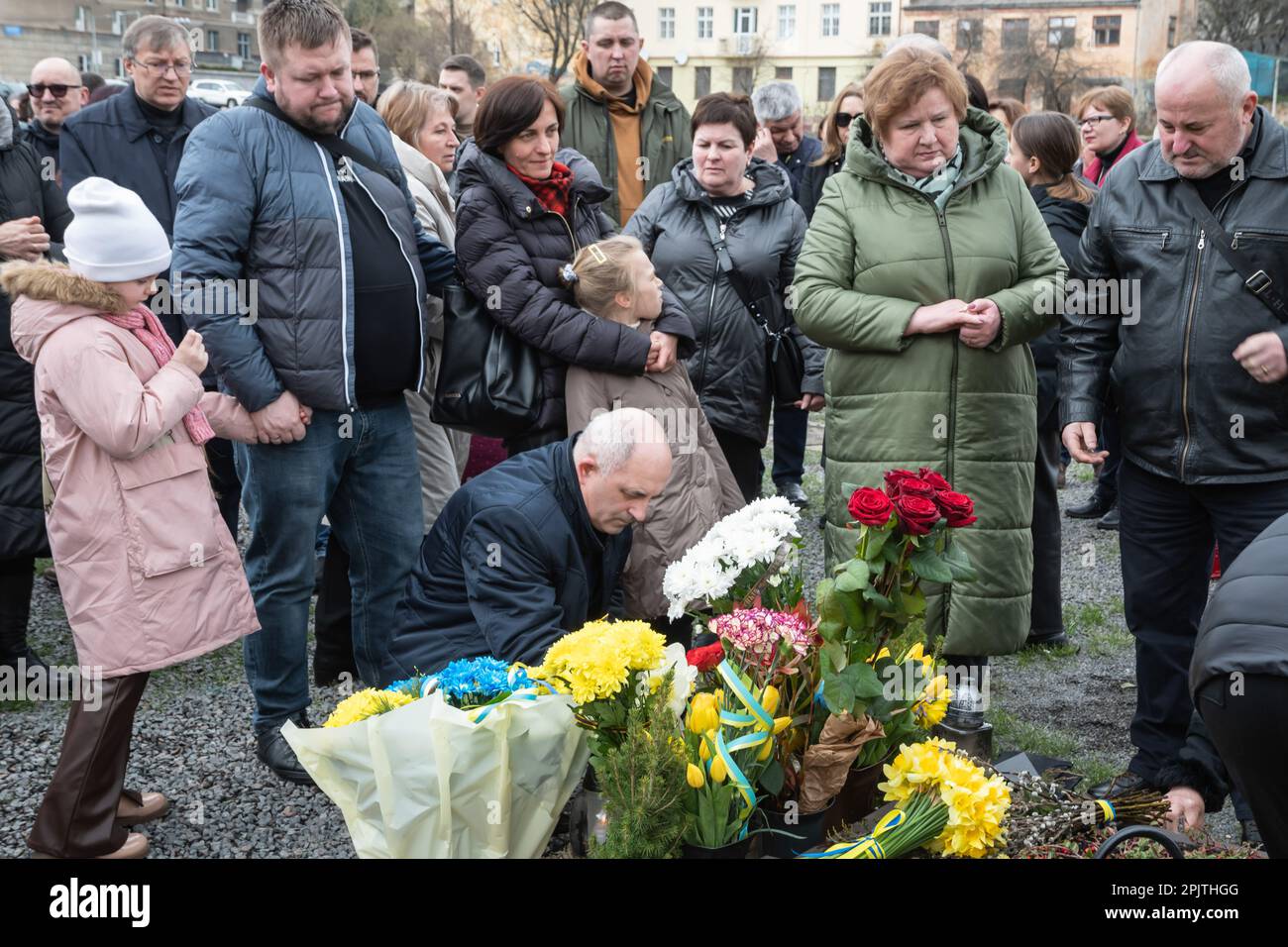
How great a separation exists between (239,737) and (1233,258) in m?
3.40

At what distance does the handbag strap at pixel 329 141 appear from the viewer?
11.8 feet

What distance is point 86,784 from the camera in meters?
3.13

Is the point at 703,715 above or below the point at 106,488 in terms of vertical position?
below

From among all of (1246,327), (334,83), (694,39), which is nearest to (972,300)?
(1246,327)

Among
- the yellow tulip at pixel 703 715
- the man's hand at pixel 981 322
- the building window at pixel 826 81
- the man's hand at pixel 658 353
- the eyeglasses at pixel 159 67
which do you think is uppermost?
the building window at pixel 826 81

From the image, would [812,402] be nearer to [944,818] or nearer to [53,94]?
[944,818]

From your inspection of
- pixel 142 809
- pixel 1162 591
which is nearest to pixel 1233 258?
pixel 1162 591

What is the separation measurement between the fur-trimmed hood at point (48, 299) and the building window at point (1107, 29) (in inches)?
2395

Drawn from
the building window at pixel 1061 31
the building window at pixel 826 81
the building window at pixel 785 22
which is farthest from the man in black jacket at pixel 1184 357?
the building window at pixel 785 22

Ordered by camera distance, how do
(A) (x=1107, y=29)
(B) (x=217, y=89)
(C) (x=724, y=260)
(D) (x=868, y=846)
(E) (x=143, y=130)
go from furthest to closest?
(A) (x=1107, y=29)
(B) (x=217, y=89)
(E) (x=143, y=130)
(C) (x=724, y=260)
(D) (x=868, y=846)

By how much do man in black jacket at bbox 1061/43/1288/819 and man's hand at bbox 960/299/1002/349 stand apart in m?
0.27

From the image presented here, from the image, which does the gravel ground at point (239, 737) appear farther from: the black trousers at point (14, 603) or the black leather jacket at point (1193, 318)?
the black leather jacket at point (1193, 318)

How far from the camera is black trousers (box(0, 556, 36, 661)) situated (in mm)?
4508

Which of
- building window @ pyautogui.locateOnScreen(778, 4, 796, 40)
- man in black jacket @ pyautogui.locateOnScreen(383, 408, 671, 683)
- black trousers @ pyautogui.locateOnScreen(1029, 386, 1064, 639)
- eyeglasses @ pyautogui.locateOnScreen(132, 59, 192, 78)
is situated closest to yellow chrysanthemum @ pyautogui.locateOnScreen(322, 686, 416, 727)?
man in black jacket @ pyautogui.locateOnScreen(383, 408, 671, 683)
